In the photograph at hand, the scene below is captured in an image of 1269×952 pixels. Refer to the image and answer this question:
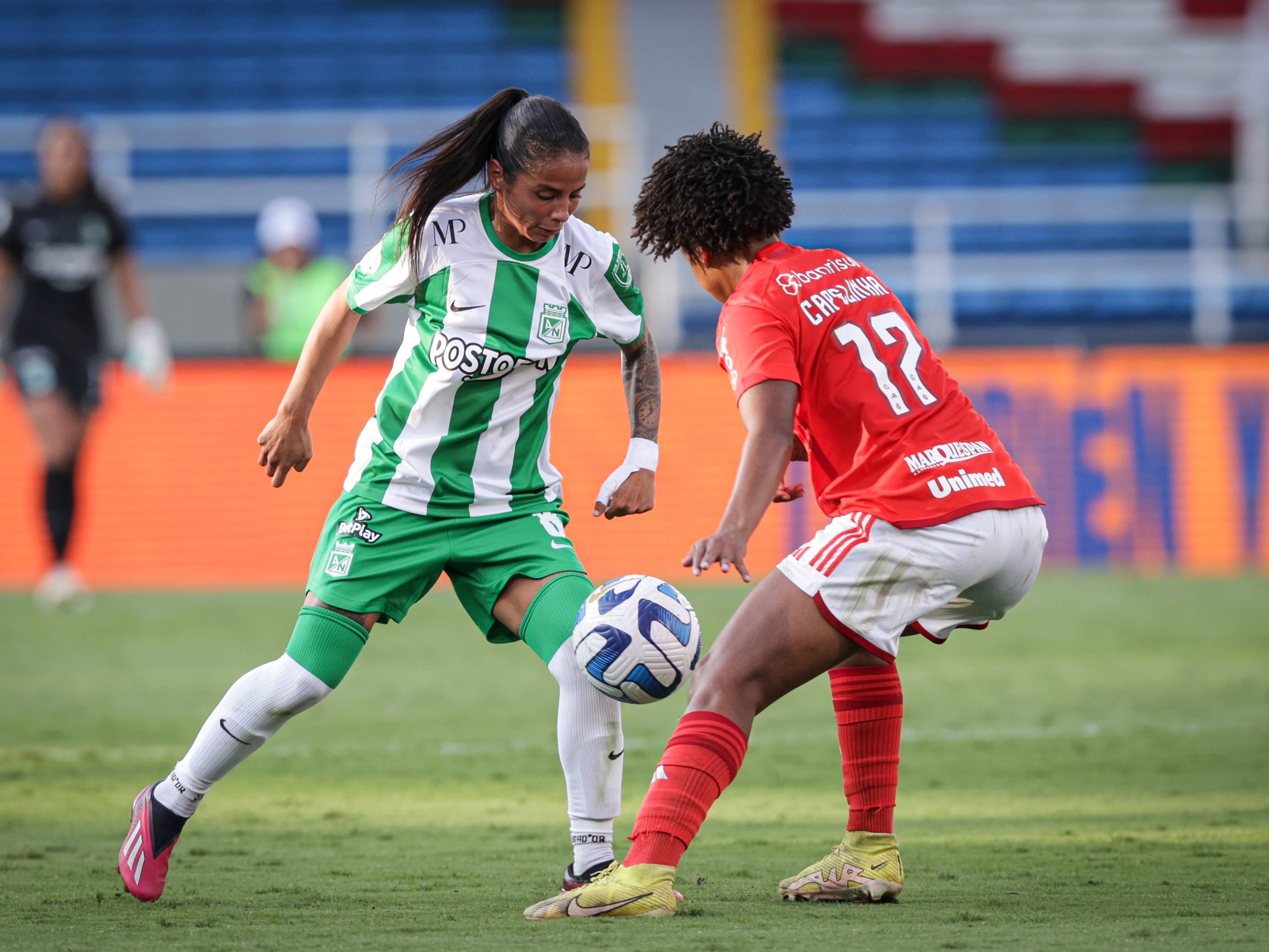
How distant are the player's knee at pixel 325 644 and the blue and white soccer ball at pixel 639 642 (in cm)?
64

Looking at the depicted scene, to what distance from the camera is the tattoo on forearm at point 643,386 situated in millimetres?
4641

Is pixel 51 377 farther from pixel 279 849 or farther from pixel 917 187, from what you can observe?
pixel 917 187

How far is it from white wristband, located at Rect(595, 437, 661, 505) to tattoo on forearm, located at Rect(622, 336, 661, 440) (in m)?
0.06

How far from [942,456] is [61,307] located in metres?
8.33

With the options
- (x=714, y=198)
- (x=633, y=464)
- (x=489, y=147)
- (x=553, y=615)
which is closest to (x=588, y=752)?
(x=553, y=615)

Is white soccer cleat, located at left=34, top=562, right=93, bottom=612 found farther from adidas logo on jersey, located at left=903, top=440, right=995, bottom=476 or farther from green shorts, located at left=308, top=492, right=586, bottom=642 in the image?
adidas logo on jersey, located at left=903, top=440, right=995, bottom=476

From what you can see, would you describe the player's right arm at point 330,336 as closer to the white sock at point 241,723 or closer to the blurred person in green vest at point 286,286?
the white sock at point 241,723

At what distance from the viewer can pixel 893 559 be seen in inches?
152

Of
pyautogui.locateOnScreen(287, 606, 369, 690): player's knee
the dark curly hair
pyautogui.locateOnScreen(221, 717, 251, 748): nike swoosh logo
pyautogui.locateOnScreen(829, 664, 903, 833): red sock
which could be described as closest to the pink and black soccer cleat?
pyautogui.locateOnScreen(221, 717, 251, 748): nike swoosh logo

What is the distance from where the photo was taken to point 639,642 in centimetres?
393

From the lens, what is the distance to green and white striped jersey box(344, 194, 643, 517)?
4.36 metres

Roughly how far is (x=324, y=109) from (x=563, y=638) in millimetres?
15550

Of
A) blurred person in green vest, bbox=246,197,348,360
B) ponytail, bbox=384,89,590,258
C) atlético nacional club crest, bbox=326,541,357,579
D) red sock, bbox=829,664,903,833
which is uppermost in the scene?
blurred person in green vest, bbox=246,197,348,360

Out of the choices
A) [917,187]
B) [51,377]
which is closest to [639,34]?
[917,187]
